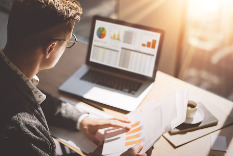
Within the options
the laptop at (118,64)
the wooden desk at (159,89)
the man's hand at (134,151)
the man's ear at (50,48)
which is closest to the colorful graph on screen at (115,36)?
the laptop at (118,64)

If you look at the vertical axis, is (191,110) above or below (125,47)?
below

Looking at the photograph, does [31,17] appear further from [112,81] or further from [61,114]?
[112,81]

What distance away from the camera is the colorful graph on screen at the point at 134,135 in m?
1.07

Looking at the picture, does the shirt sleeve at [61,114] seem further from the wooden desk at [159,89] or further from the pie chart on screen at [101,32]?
the pie chart on screen at [101,32]

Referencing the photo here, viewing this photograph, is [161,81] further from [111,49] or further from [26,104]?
[26,104]

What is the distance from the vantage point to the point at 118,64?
149cm

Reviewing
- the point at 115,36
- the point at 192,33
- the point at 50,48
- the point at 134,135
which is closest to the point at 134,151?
the point at 134,135

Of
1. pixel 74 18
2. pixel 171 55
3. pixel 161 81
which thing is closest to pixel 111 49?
pixel 161 81

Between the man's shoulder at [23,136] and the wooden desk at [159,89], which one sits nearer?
the man's shoulder at [23,136]

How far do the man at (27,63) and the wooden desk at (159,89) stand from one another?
0.45m

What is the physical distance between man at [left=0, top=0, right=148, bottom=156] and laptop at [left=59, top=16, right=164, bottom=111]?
458 mm

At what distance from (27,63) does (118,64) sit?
0.67 m

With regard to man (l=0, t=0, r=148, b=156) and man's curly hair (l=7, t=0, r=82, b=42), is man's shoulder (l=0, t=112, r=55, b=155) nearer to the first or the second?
man (l=0, t=0, r=148, b=156)

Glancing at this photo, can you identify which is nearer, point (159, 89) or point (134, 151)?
point (134, 151)
